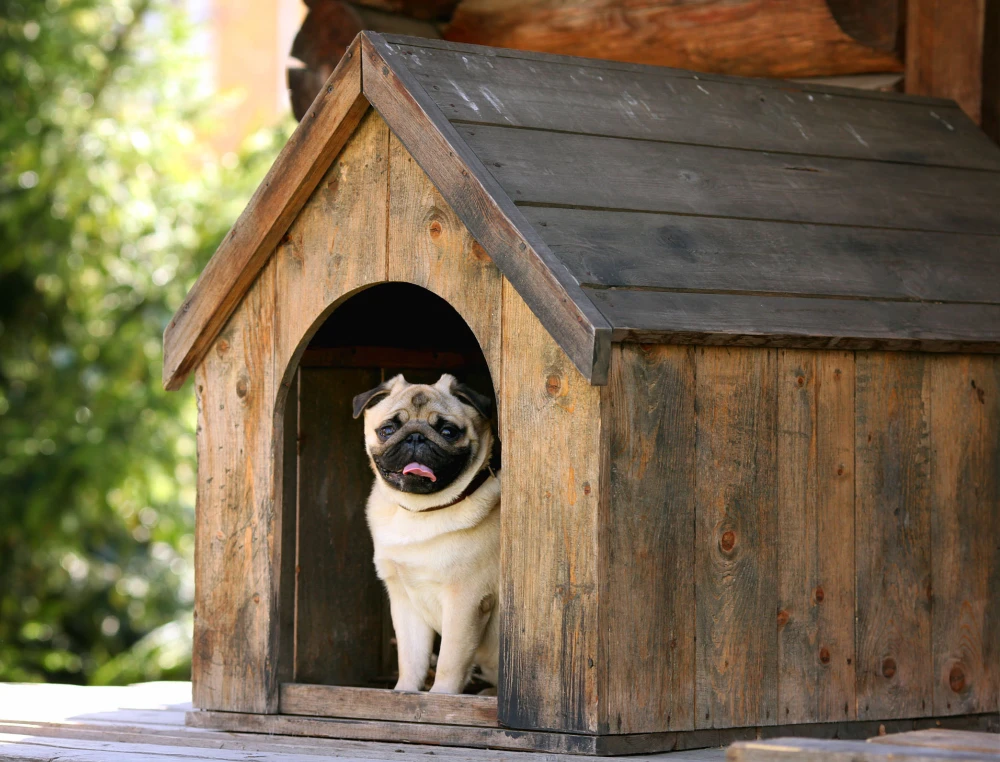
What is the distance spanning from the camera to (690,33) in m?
5.48

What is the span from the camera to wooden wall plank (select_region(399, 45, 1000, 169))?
3891 millimetres

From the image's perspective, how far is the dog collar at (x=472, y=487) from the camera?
13.7ft

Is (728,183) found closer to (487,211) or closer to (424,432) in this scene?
(487,211)

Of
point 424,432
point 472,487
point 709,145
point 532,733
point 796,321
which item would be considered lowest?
point 532,733

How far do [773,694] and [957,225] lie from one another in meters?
1.55

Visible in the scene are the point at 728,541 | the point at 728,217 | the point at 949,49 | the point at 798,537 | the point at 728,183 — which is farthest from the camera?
the point at 949,49

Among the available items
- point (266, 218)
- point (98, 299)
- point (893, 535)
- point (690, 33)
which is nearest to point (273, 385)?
point (266, 218)

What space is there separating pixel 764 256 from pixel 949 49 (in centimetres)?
185

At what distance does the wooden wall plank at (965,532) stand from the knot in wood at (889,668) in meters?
0.15

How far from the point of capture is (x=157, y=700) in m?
5.05

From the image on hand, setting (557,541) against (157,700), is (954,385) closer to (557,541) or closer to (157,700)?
(557,541)

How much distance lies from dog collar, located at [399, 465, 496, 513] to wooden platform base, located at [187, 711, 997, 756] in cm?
65

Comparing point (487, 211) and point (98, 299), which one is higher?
point (98, 299)

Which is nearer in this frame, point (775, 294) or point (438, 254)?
point (775, 294)
